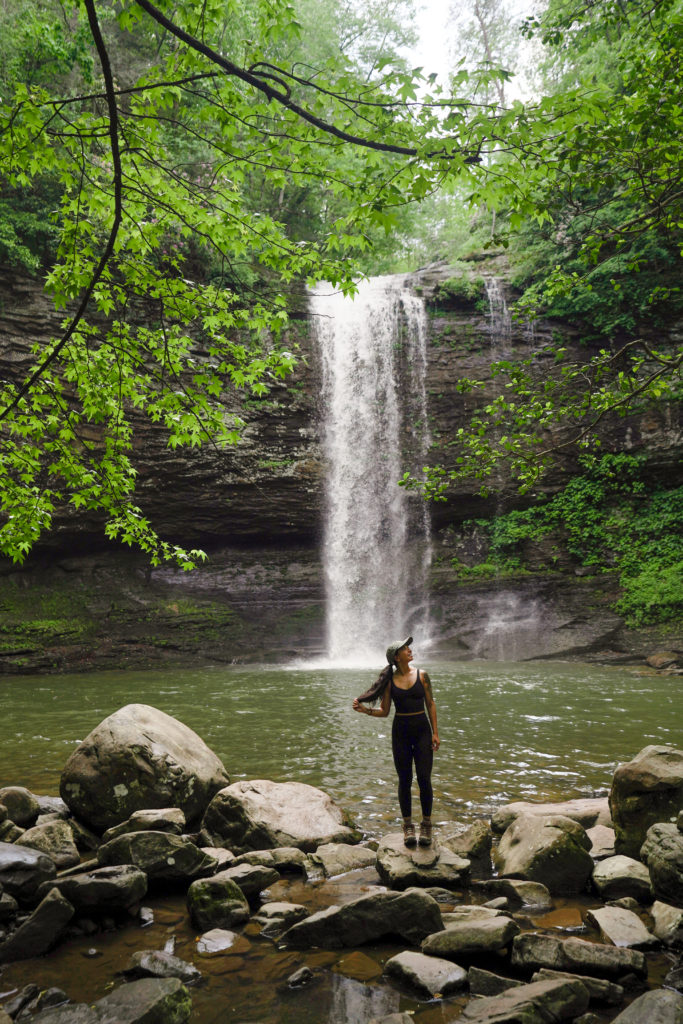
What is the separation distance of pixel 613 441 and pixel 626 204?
24.0 ft

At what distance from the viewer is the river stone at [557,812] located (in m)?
5.27

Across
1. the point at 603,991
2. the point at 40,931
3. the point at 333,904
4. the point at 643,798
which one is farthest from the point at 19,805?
the point at 643,798

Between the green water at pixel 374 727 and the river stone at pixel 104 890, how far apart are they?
216cm

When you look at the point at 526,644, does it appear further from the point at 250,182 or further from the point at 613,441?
the point at 250,182

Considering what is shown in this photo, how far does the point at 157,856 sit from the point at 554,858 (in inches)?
110

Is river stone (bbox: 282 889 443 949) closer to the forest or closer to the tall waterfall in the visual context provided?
the forest

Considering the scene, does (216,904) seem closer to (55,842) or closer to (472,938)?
(472,938)

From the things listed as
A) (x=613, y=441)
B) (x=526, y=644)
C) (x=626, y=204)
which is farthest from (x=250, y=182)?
(x=526, y=644)

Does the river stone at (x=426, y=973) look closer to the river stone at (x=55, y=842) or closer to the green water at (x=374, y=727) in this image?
the green water at (x=374, y=727)

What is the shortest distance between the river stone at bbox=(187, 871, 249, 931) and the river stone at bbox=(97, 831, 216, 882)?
0.41m

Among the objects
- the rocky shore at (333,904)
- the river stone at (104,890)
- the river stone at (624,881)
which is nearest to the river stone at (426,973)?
the rocky shore at (333,904)

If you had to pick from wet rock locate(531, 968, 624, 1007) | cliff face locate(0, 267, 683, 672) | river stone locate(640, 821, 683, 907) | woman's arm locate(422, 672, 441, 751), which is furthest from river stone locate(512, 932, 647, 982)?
cliff face locate(0, 267, 683, 672)

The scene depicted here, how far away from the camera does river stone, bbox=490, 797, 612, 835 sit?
5266mm

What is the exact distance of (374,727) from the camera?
9.39m
